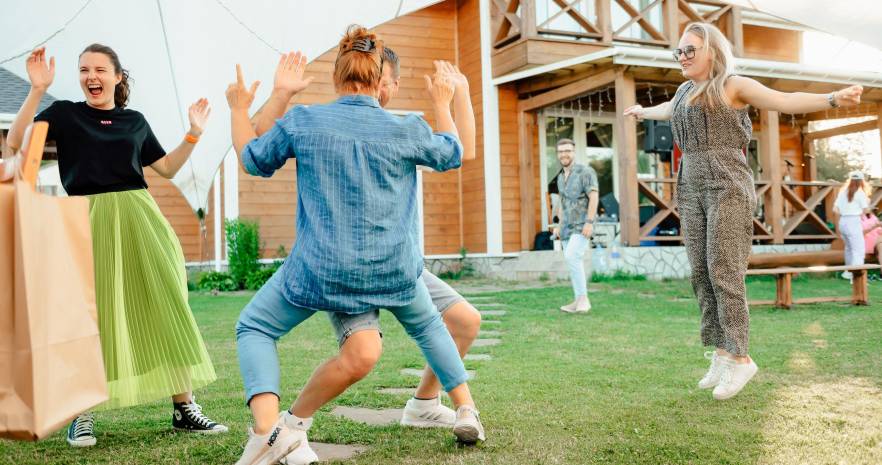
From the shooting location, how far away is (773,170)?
39.9ft

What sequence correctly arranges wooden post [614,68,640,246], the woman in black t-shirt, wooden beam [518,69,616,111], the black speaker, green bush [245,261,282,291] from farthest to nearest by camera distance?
the black speaker
green bush [245,261,282,291]
wooden beam [518,69,616,111]
wooden post [614,68,640,246]
the woman in black t-shirt

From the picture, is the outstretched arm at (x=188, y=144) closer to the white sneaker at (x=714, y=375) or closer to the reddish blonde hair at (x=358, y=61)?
the reddish blonde hair at (x=358, y=61)

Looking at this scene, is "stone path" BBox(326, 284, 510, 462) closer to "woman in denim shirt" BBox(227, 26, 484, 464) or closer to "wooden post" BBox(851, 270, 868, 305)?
"woman in denim shirt" BBox(227, 26, 484, 464)

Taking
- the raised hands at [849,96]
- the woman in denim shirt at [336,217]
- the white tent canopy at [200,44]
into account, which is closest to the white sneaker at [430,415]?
the woman in denim shirt at [336,217]

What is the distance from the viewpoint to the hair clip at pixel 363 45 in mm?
2463

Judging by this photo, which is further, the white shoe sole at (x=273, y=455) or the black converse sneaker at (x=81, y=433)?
the black converse sneaker at (x=81, y=433)

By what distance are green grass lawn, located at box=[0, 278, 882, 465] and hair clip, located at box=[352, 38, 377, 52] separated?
1298 millimetres

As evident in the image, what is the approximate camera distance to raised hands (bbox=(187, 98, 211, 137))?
3264 mm

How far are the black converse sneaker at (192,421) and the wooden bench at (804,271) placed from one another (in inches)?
226

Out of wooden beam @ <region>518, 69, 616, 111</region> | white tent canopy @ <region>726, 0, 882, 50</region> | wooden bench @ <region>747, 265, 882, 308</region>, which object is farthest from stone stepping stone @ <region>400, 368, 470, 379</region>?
wooden beam @ <region>518, 69, 616, 111</region>

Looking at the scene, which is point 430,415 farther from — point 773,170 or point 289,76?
point 773,170

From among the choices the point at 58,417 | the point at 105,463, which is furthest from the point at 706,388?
the point at 58,417

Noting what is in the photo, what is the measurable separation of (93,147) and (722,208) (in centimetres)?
258

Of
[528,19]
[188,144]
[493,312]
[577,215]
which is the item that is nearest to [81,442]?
[188,144]
